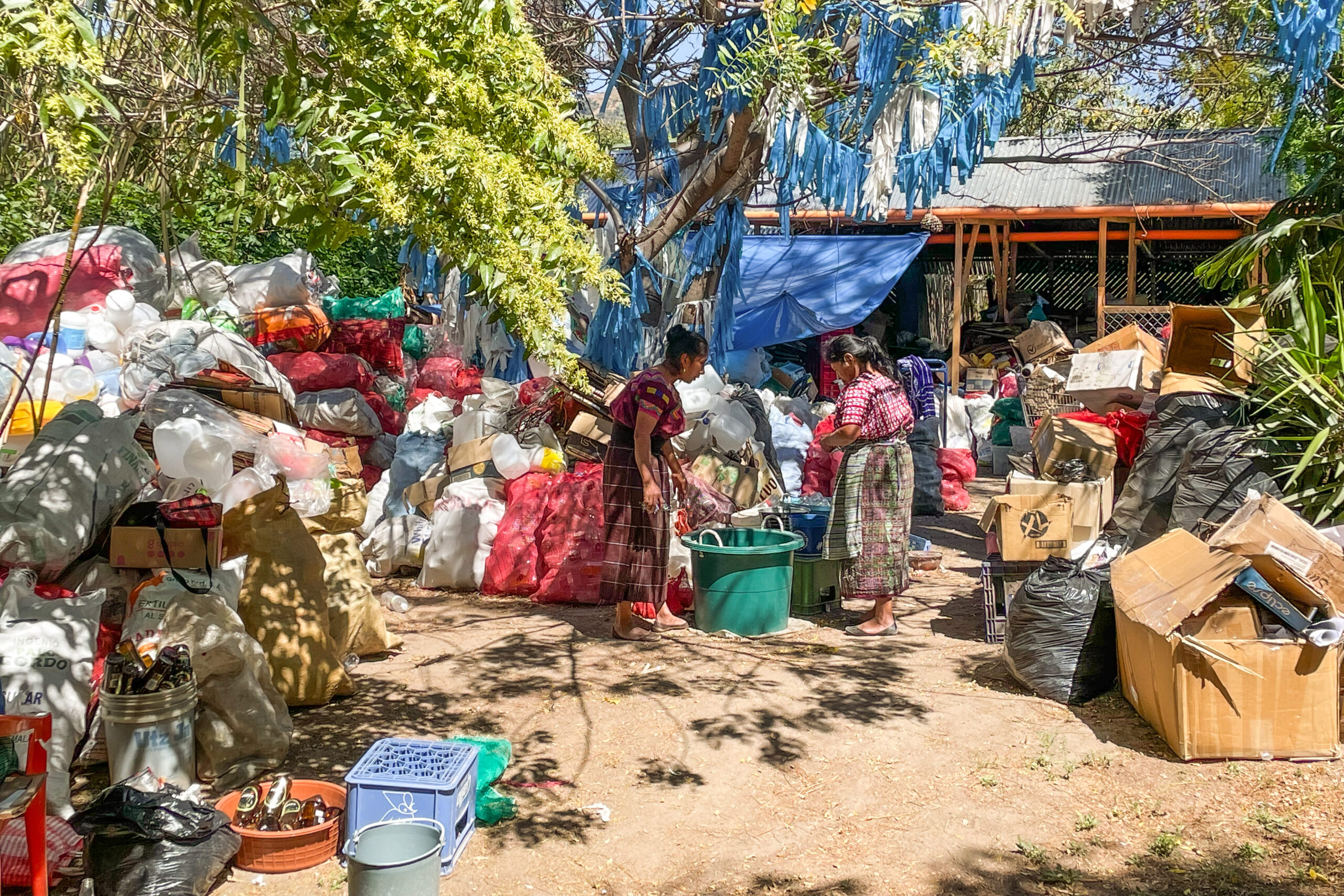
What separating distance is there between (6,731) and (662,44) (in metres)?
6.35

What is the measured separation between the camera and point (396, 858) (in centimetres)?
324

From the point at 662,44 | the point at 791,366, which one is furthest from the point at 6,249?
the point at 791,366

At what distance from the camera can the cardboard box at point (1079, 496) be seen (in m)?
5.73

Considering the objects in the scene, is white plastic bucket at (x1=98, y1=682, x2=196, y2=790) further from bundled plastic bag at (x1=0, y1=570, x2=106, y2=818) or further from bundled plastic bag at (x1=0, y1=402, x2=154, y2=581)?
bundled plastic bag at (x1=0, y1=402, x2=154, y2=581)

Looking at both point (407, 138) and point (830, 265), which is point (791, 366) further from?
point (407, 138)

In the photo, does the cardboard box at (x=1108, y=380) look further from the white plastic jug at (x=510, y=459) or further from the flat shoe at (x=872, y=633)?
the white plastic jug at (x=510, y=459)

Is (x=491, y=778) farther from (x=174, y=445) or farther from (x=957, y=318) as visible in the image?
(x=957, y=318)

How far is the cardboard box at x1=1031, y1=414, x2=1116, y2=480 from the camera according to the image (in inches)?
236

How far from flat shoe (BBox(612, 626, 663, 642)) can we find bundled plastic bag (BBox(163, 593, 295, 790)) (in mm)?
2180

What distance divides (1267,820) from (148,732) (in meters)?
3.83

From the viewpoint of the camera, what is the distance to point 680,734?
15.1 feet

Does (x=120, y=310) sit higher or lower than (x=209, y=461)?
higher

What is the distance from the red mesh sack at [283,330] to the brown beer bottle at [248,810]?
624 centimetres

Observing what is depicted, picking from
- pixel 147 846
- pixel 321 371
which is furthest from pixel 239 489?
pixel 147 846
